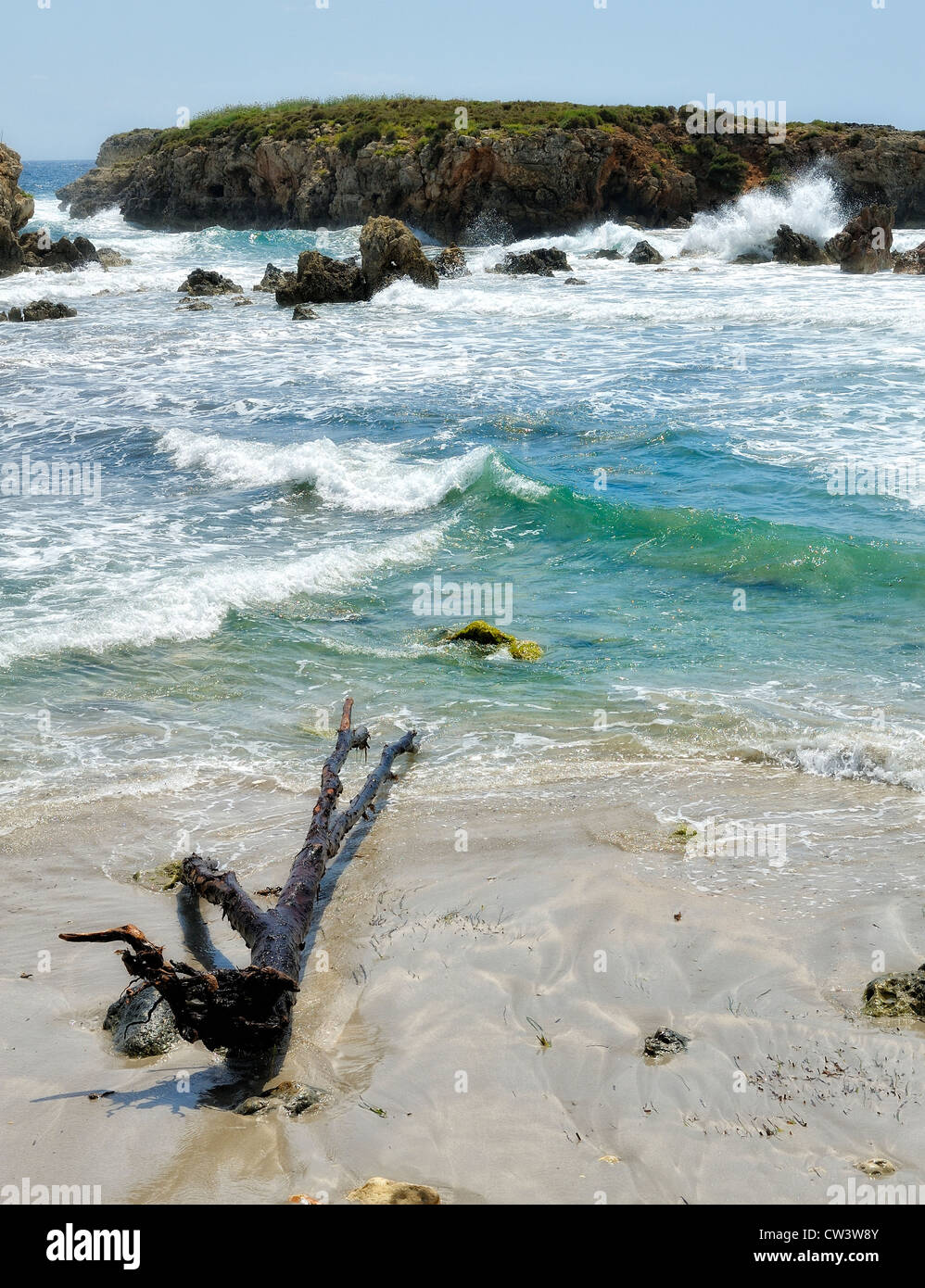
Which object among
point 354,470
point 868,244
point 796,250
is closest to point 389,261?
point 868,244

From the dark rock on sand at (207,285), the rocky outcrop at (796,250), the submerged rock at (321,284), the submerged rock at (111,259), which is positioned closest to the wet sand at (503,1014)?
the submerged rock at (321,284)

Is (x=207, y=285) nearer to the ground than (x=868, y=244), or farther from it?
nearer to the ground

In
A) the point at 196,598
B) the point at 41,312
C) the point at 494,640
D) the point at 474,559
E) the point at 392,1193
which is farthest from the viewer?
the point at 41,312

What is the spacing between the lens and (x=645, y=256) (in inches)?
1564

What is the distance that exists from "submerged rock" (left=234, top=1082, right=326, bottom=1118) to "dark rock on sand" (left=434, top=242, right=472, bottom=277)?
35.6 m

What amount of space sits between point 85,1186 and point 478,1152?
1.28 meters

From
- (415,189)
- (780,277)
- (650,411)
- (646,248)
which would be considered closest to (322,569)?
(650,411)

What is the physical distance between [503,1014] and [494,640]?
15.4ft

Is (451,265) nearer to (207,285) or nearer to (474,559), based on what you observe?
(207,285)

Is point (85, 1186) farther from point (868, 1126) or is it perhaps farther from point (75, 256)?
point (75, 256)

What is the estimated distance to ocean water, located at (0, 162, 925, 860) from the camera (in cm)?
698

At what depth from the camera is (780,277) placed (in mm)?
33312
